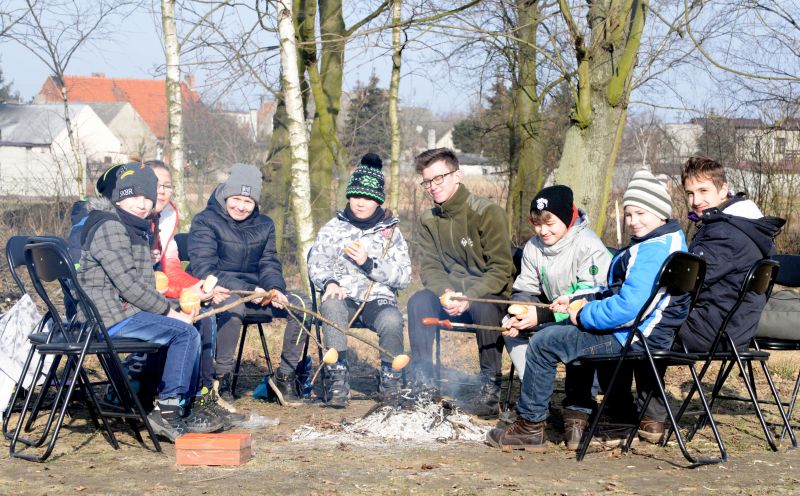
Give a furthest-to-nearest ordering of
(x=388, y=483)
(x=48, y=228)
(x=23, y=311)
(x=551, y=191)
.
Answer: (x=48, y=228), (x=23, y=311), (x=551, y=191), (x=388, y=483)

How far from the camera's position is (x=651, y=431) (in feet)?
16.7

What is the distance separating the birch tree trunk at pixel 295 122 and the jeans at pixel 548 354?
175 inches

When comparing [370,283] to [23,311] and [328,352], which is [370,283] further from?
[23,311]

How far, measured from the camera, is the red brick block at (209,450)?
446 cm

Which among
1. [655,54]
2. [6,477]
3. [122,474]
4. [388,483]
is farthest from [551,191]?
[655,54]

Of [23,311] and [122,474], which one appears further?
[23,311]

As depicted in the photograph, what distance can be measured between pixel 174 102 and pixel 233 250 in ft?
21.2

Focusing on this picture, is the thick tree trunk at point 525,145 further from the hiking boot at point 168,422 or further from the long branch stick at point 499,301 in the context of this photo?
the hiking boot at point 168,422

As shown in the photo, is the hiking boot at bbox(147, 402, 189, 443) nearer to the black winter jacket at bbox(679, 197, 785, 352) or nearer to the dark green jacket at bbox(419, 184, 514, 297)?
the dark green jacket at bbox(419, 184, 514, 297)

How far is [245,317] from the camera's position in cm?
615

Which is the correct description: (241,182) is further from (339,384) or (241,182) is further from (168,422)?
(168,422)

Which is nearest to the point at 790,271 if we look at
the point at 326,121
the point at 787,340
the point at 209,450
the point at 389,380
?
the point at 787,340

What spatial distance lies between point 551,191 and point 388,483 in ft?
6.54

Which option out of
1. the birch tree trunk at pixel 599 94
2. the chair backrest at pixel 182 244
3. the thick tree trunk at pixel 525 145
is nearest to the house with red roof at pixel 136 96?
the thick tree trunk at pixel 525 145
